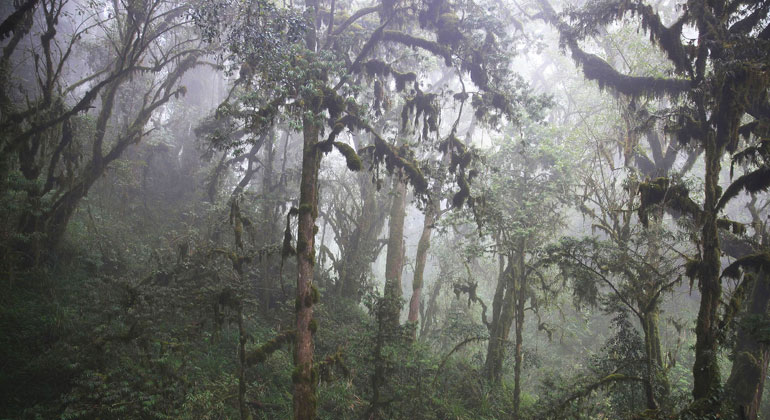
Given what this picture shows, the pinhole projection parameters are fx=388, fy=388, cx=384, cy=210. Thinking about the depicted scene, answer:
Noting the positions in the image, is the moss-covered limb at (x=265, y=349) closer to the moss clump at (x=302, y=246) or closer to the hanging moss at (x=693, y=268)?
the moss clump at (x=302, y=246)

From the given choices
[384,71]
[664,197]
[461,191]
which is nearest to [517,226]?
[461,191]

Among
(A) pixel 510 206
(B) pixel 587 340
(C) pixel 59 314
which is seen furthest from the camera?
(B) pixel 587 340

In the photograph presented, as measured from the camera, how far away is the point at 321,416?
32.1ft

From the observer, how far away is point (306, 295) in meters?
8.18

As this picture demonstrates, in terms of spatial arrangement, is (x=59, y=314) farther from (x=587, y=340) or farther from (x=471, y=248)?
(x=587, y=340)

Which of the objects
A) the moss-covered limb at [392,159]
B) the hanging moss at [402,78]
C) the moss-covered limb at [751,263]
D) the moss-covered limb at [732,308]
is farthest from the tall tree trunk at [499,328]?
the hanging moss at [402,78]

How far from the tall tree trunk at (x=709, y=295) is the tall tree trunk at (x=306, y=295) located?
705 cm

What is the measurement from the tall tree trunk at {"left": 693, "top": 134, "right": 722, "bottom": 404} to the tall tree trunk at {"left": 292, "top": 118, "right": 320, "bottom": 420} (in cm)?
705

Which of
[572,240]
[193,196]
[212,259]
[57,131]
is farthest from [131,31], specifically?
[572,240]

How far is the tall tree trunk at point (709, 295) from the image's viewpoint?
272 inches

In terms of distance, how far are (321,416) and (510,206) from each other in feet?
33.9

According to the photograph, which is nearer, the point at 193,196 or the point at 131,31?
the point at 131,31

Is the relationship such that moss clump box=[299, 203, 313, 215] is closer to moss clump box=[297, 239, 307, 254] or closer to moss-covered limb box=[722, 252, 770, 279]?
moss clump box=[297, 239, 307, 254]

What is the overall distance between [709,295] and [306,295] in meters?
7.79
